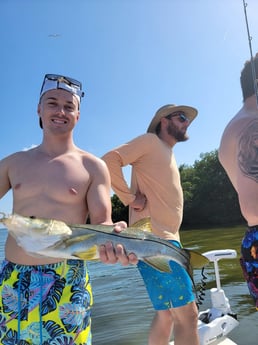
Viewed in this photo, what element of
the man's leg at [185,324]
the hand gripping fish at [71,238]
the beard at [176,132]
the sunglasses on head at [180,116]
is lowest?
the man's leg at [185,324]

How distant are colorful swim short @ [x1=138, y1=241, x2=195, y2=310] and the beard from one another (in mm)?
1468

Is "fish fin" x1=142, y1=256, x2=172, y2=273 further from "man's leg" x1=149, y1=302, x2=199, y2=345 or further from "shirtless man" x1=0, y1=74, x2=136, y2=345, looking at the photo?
"man's leg" x1=149, y1=302, x2=199, y2=345

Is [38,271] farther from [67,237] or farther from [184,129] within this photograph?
[184,129]

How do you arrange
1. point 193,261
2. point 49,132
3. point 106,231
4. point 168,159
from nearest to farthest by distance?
1. point 106,231
2. point 193,261
3. point 49,132
4. point 168,159

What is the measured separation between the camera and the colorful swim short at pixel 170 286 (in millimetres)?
3023

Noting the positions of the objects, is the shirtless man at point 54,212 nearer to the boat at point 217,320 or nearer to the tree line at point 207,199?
the boat at point 217,320

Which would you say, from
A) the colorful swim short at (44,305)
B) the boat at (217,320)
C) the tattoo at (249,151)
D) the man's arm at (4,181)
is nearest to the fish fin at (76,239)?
the colorful swim short at (44,305)

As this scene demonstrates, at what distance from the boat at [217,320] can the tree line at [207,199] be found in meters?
41.0

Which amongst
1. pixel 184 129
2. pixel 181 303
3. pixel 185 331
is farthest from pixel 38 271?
pixel 184 129

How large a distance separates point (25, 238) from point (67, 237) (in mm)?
213

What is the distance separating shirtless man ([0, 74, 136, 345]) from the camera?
7.14 feet

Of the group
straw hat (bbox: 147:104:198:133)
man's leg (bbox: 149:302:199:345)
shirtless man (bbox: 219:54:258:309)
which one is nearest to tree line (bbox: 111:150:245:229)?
straw hat (bbox: 147:104:198:133)

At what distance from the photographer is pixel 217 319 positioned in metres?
4.27

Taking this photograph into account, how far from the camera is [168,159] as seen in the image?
12.1 ft
